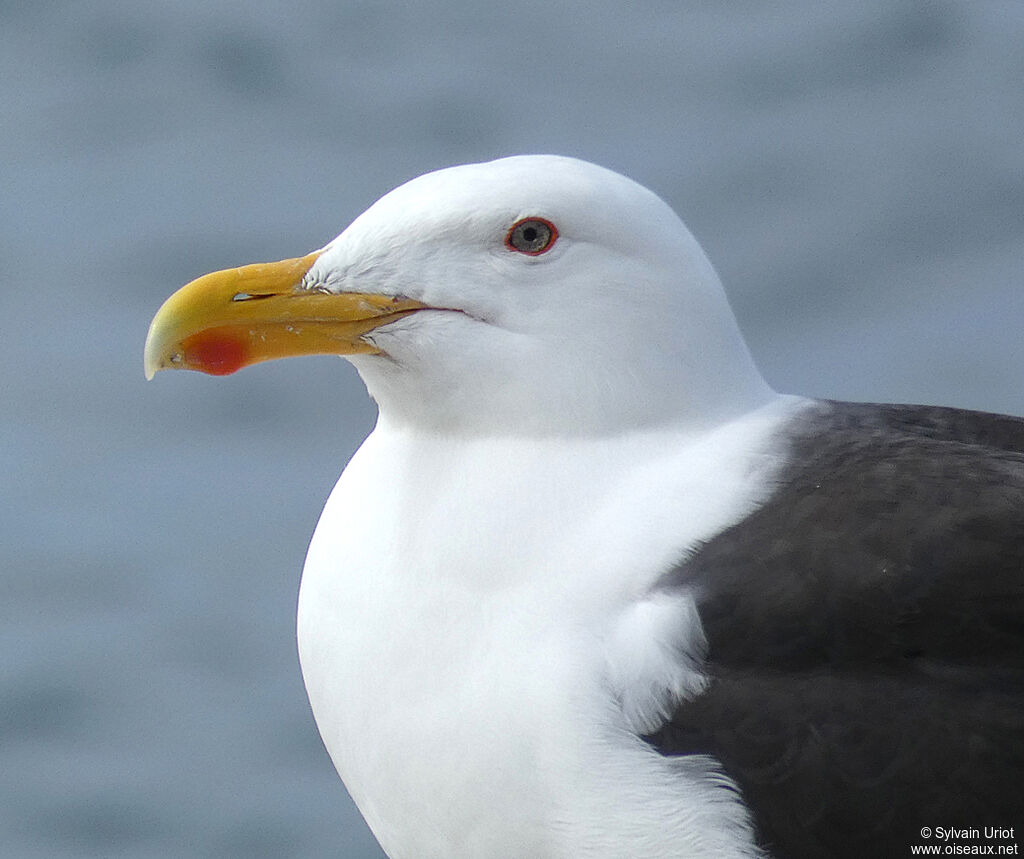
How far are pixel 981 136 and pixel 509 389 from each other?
3754 mm

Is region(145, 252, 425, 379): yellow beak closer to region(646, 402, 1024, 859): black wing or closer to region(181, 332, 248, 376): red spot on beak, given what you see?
region(181, 332, 248, 376): red spot on beak

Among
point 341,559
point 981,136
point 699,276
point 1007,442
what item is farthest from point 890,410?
point 981,136

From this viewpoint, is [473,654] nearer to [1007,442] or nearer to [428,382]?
[428,382]

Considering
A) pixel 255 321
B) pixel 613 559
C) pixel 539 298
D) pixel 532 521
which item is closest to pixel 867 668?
pixel 613 559

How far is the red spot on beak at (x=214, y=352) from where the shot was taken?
2188 mm

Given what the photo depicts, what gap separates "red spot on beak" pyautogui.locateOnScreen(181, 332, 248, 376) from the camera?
219 cm

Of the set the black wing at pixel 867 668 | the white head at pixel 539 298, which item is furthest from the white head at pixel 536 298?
the black wing at pixel 867 668

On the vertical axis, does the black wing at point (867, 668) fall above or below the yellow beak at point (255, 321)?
below

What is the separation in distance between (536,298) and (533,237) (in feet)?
0.22

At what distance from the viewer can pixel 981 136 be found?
5.58 m

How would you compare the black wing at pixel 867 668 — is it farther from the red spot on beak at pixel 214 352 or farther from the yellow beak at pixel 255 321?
the red spot on beak at pixel 214 352


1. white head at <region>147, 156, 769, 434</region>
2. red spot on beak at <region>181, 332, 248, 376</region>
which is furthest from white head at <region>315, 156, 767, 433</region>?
red spot on beak at <region>181, 332, 248, 376</region>

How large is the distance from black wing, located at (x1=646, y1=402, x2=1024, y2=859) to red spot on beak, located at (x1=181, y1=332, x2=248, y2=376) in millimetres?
553

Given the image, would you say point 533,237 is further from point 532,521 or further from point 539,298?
point 532,521
